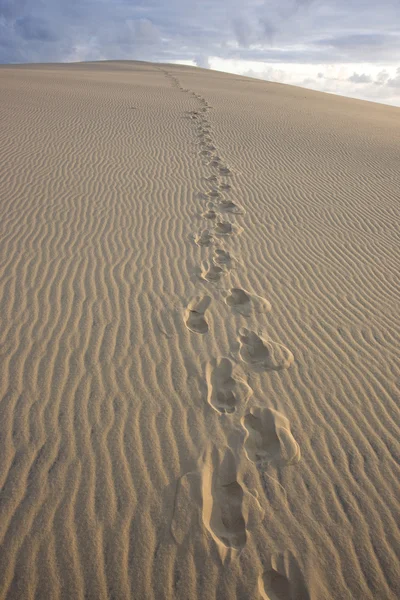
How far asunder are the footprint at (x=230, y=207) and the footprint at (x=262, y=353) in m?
3.62

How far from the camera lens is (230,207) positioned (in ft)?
24.2

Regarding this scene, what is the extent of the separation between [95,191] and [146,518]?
6.16 meters

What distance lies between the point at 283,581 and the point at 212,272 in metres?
3.62

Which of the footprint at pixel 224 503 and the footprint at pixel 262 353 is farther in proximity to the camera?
the footprint at pixel 262 353

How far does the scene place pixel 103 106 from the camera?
14336mm

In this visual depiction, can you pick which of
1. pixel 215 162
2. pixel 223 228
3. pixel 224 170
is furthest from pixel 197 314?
pixel 215 162

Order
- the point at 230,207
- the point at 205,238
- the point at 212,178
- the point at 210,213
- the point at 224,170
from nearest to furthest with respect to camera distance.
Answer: the point at 205,238 < the point at 210,213 < the point at 230,207 < the point at 212,178 < the point at 224,170

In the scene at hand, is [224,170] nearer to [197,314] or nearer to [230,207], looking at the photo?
[230,207]

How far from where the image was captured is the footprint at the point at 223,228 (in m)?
6.38

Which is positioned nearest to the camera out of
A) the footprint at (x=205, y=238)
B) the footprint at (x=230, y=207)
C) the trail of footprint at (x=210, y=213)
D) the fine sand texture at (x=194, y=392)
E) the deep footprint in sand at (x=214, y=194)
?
the fine sand texture at (x=194, y=392)

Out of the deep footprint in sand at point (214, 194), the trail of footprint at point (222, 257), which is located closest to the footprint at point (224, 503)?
the trail of footprint at point (222, 257)

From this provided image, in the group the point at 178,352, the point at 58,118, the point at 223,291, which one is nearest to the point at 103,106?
the point at 58,118

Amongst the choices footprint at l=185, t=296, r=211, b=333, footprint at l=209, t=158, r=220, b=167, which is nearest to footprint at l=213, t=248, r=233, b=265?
footprint at l=185, t=296, r=211, b=333

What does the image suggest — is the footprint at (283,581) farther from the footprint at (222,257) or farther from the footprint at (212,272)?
the footprint at (222,257)
